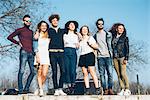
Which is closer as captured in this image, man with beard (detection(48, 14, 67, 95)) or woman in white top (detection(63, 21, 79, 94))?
man with beard (detection(48, 14, 67, 95))

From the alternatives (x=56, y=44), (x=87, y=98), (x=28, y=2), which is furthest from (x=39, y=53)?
(x=28, y=2)

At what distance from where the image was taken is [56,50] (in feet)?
20.9

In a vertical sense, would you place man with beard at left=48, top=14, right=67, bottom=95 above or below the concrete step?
above

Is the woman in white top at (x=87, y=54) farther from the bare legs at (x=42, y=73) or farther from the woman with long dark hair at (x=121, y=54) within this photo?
the bare legs at (x=42, y=73)

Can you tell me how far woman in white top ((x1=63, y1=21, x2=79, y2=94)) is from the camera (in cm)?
648

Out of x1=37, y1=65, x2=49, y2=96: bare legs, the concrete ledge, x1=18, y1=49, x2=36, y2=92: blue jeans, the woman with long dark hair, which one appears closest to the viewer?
the concrete ledge

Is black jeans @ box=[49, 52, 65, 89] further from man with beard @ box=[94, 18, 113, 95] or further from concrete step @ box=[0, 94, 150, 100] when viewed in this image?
man with beard @ box=[94, 18, 113, 95]

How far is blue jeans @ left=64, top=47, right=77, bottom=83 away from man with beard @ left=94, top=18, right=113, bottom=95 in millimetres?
554

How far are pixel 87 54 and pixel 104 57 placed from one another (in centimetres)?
37

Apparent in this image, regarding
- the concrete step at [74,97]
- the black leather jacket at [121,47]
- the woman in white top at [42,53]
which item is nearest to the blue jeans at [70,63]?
the woman in white top at [42,53]

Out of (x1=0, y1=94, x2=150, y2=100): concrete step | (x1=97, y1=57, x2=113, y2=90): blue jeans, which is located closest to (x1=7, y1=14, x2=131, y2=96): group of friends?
(x1=97, y1=57, x2=113, y2=90): blue jeans

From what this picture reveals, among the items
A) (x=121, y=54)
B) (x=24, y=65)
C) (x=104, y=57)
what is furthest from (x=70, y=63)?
(x=121, y=54)

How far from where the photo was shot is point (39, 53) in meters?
6.33

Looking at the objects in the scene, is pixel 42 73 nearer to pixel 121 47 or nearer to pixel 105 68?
pixel 105 68
